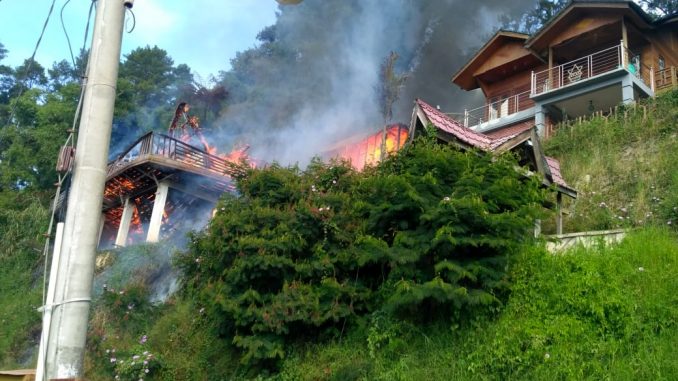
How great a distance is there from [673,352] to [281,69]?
34.8 m

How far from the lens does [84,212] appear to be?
4250 millimetres

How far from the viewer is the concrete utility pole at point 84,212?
402cm

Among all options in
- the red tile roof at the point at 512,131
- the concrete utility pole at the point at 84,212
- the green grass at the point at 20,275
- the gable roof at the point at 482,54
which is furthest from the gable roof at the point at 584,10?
the concrete utility pole at the point at 84,212

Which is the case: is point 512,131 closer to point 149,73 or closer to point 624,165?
point 624,165

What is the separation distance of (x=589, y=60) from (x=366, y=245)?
1927 centimetres

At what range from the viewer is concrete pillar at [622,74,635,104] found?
21891mm

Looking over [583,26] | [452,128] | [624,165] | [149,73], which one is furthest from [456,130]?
[149,73]

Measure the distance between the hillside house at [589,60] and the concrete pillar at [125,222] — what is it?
16146mm

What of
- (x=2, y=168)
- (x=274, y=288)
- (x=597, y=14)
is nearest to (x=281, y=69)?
(x=2, y=168)

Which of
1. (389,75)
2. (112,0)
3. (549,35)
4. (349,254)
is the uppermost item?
(549,35)

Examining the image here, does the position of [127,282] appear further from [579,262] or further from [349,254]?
[579,262]

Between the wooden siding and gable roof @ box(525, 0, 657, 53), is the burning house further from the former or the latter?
the wooden siding

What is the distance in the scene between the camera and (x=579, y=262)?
8.62 m

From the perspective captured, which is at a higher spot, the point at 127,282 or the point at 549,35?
the point at 549,35
